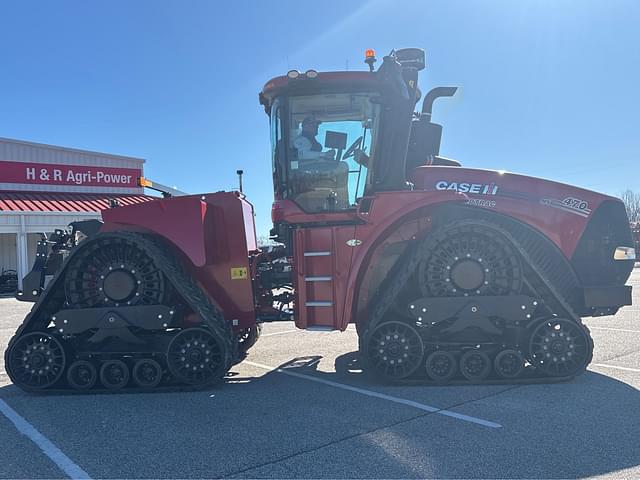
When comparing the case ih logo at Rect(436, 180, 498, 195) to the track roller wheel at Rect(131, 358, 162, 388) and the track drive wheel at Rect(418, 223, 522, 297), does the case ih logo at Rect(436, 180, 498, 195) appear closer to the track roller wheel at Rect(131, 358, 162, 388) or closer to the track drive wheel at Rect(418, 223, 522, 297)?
the track drive wheel at Rect(418, 223, 522, 297)

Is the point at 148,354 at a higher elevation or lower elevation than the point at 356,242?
lower

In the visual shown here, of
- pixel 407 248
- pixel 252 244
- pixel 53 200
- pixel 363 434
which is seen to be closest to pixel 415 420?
pixel 363 434

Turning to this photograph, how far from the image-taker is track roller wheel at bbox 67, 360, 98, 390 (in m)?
5.26

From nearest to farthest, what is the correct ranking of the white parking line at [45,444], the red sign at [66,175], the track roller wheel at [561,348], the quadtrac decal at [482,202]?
the white parking line at [45,444]
the track roller wheel at [561,348]
the quadtrac decal at [482,202]
the red sign at [66,175]

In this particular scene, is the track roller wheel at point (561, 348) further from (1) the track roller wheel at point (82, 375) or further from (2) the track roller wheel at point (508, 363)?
(1) the track roller wheel at point (82, 375)

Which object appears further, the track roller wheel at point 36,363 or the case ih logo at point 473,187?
the case ih logo at point 473,187

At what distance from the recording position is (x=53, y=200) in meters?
21.8

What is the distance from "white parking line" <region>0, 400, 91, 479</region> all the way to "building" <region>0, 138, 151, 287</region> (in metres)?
16.4

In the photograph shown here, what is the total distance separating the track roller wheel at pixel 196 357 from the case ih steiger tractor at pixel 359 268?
1cm

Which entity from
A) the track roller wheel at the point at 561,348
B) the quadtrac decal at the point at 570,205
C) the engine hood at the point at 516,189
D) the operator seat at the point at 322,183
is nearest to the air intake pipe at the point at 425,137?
the engine hood at the point at 516,189

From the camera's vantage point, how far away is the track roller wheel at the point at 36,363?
5.29 meters

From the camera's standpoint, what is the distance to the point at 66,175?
2284cm

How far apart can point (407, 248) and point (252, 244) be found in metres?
2.21

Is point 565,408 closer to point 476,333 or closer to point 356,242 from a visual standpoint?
point 476,333
